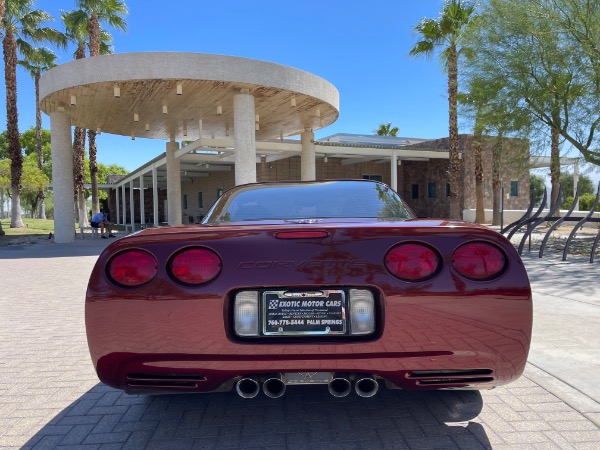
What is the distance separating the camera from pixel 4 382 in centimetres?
334

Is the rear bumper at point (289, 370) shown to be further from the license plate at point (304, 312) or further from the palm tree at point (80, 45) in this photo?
the palm tree at point (80, 45)

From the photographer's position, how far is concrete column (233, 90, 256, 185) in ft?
44.7

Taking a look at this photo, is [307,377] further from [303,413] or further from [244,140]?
[244,140]

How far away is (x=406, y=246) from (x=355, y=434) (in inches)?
41.4

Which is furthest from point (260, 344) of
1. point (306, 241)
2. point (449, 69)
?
point (449, 69)

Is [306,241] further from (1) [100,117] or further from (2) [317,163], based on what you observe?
(2) [317,163]

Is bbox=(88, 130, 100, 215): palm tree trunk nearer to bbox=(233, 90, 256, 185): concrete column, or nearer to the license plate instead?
Result: bbox=(233, 90, 256, 185): concrete column

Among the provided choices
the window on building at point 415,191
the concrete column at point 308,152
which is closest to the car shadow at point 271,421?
the concrete column at point 308,152

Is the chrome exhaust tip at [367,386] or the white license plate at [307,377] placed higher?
the white license plate at [307,377]

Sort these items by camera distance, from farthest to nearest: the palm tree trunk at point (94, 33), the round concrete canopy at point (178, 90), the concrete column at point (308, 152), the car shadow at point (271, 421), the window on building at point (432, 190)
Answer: the window on building at point (432, 190)
the palm tree trunk at point (94, 33)
the concrete column at point (308, 152)
the round concrete canopy at point (178, 90)
the car shadow at point (271, 421)

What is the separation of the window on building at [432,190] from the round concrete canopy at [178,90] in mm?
12366

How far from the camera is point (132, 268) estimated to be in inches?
86.9

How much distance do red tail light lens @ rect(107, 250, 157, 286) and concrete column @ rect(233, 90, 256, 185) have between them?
11.5 metres

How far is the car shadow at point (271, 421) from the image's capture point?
237 centimetres
